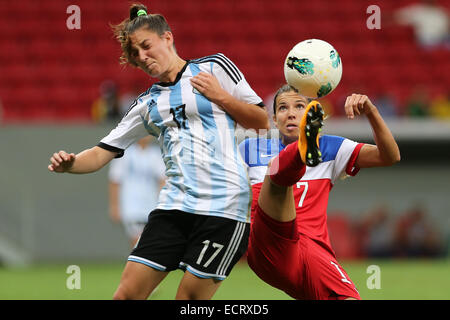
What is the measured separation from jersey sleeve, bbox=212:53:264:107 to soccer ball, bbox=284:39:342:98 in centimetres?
36

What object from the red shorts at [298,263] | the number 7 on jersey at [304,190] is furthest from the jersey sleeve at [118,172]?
the red shorts at [298,263]

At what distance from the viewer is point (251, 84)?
14234 mm

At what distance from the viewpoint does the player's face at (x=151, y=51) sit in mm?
4211

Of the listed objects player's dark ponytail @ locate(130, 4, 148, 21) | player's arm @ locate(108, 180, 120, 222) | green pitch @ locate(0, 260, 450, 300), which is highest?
player's dark ponytail @ locate(130, 4, 148, 21)

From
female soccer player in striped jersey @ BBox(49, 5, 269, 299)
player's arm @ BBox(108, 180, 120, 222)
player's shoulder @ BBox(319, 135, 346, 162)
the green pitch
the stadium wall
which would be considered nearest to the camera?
female soccer player in striped jersey @ BBox(49, 5, 269, 299)

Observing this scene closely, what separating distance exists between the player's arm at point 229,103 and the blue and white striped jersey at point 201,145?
6 cm

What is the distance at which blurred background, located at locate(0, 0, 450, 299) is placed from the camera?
38.8ft

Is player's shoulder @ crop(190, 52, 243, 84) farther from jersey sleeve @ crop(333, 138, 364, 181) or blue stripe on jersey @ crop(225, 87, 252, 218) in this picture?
jersey sleeve @ crop(333, 138, 364, 181)

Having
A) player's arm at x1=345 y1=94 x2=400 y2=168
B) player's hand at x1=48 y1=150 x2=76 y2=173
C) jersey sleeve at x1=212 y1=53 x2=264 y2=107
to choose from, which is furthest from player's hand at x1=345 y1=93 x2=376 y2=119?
player's hand at x1=48 y1=150 x2=76 y2=173

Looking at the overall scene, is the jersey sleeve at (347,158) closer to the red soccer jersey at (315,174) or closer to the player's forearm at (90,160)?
the red soccer jersey at (315,174)

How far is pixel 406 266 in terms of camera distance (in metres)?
11.2

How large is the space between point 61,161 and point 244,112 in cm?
107

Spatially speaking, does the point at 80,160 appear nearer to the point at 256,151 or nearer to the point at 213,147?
the point at 213,147

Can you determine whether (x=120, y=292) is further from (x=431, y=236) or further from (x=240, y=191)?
(x=431, y=236)
